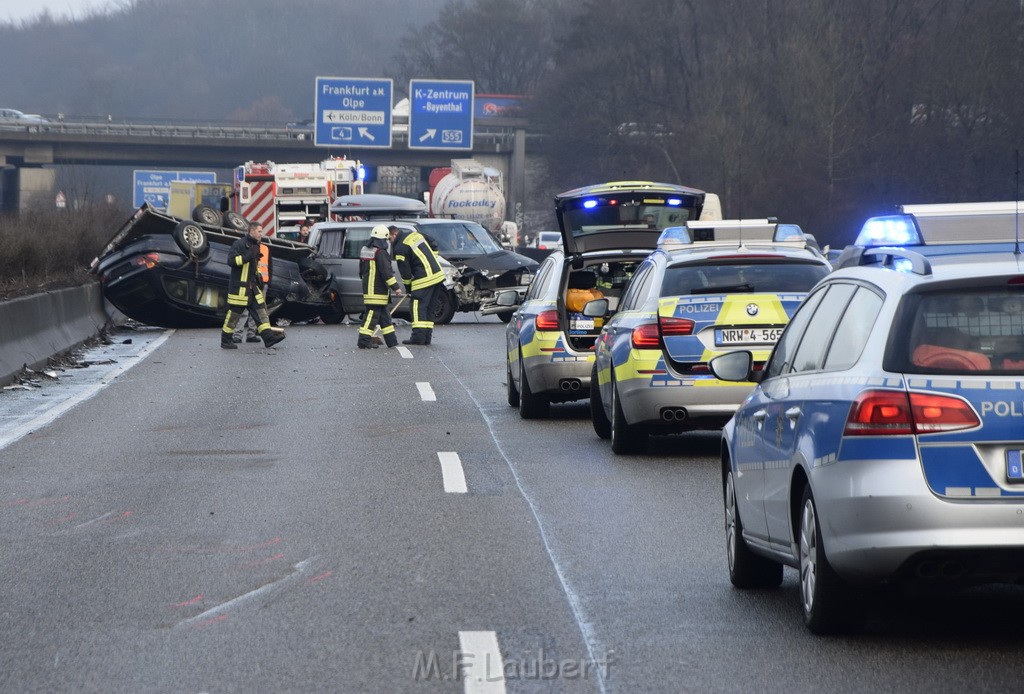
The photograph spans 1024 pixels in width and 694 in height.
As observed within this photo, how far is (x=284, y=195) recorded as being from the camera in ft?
152

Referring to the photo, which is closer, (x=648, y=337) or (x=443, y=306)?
(x=648, y=337)

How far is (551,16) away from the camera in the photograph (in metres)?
124

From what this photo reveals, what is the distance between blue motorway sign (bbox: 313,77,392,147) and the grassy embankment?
23343 mm

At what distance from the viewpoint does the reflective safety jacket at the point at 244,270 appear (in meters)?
24.4

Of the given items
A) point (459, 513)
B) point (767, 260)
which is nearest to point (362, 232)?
point (767, 260)

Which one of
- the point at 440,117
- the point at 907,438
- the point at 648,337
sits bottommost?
the point at 648,337

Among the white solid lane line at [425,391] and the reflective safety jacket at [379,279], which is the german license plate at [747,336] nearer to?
the white solid lane line at [425,391]

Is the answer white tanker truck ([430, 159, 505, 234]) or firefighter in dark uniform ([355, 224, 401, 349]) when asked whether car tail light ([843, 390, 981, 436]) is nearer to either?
firefighter in dark uniform ([355, 224, 401, 349])

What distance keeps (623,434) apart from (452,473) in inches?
58.8

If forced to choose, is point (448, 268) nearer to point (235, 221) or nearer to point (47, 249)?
point (47, 249)

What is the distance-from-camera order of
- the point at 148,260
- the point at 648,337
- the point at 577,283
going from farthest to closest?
the point at 148,260
the point at 577,283
the point at 648,337

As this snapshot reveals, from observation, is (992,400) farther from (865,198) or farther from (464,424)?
(865,198)

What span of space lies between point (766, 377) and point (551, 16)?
119 m

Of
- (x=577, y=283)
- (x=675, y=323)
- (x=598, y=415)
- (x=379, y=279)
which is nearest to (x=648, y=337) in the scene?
(x=675, y=323)
